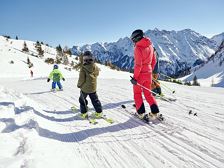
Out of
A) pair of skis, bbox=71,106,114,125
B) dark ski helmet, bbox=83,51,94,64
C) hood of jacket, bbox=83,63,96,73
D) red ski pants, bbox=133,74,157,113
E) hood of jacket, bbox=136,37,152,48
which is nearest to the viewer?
hood of jacket, bbox=136,37,152,48

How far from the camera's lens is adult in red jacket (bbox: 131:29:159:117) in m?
7.36

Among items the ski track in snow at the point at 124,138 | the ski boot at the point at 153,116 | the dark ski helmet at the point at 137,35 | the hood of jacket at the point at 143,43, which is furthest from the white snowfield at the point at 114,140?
the dark ski helmet at the point at 137,35

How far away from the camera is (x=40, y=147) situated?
5.18 meters

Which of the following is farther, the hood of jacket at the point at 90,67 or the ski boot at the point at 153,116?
the hood of jacket at the point at 90,67

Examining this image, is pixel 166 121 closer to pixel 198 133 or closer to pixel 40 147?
pixel 198 133

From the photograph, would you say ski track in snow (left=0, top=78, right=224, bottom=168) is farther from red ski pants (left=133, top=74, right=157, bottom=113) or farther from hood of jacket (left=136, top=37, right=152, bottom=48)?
hood of jacket (left=136, top=37, right=152, bottom=48)

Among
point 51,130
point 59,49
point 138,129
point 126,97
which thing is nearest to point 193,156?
point 138,129

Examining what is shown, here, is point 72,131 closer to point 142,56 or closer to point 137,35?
point 142,56

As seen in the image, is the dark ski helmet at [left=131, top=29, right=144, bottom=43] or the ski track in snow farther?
the dark ski helmet at [left=131, top=29, right=144, bottom=43]

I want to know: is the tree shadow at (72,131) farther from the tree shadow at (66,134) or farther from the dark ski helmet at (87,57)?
the dark ski helmet at (87,57)

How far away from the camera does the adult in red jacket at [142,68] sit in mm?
7355

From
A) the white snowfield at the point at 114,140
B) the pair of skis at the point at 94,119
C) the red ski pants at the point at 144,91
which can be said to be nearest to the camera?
the white snowfield at the point at 114,140

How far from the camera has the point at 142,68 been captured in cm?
751

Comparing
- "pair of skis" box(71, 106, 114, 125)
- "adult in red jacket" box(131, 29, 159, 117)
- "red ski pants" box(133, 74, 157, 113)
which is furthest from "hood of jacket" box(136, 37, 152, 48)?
"pair of skis" box(71, 106, 114, 125)
